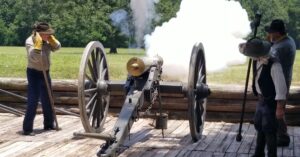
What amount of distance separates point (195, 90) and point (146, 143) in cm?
96

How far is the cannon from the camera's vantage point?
732 cm

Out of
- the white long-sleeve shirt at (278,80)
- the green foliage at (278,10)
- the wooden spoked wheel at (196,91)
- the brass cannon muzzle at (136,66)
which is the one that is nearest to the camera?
the white long-sleeve shirt at (278,80)

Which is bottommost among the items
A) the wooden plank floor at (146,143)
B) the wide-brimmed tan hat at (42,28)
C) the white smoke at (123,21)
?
the wooden plank floor at (146,143)

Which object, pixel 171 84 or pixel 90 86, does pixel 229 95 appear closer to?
pixel 171 84

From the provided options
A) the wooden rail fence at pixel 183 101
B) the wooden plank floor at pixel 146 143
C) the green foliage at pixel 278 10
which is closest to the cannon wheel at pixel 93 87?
the wooden plank floor at pixel 146 143

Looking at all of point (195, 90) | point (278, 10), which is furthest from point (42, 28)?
point (278, 10)

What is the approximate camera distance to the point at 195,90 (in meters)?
7.71

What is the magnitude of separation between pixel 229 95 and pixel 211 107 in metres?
0.36

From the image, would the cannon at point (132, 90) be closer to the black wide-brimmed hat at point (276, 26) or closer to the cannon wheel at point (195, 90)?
the cannon wheel at point (195, 90)

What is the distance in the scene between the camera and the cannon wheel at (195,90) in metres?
7.41

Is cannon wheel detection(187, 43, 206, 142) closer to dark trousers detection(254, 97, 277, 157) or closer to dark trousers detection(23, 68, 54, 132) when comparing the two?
dark trousers detection(254, 97, 277, 157)

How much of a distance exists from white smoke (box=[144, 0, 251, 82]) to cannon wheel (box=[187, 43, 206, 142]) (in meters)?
3.22

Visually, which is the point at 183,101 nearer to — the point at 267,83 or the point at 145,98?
the point at 145,98

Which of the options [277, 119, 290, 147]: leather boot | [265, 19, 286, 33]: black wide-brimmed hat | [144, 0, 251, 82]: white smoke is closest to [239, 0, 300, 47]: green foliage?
[144, 0, 251, 82]: white smoke
